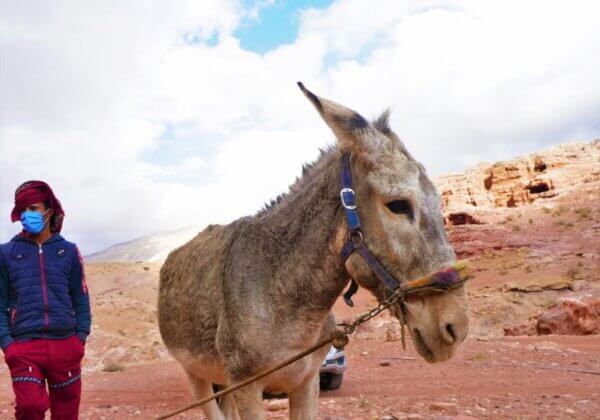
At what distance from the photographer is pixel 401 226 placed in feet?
9.60

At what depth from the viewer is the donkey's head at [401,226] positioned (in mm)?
2793

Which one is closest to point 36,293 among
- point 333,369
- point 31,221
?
point 31,221

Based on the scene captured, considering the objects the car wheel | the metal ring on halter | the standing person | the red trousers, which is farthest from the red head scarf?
the car wheel

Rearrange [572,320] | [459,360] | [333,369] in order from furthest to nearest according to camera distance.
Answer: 1. [572,320]
2. [459,360]
3. [333,369]

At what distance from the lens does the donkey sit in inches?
114

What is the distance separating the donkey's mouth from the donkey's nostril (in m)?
0.14

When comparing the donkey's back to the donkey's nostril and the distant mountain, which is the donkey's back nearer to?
the donkey's nostril

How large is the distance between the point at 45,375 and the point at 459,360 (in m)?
11.1

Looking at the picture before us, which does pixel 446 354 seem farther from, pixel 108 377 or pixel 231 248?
pixel 108 377

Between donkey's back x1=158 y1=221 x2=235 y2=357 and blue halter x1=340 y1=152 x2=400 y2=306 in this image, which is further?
donkey's back x1=158 y1=221 x2=235 y2=357

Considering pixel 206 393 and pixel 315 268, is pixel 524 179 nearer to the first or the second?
pixel 206 393

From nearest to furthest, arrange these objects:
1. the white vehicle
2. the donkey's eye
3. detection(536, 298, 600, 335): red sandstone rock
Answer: the donkey's eye → the white vehicle → detection(536, 298, 600, 335): red sandstone rock

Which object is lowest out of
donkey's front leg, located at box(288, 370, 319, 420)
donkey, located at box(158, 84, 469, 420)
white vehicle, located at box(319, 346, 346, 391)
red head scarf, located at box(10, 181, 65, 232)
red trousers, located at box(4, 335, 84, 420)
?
white vehicle, located at box(319, 346, 346, 391)

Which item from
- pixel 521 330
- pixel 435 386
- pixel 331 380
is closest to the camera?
pixel 435 386
